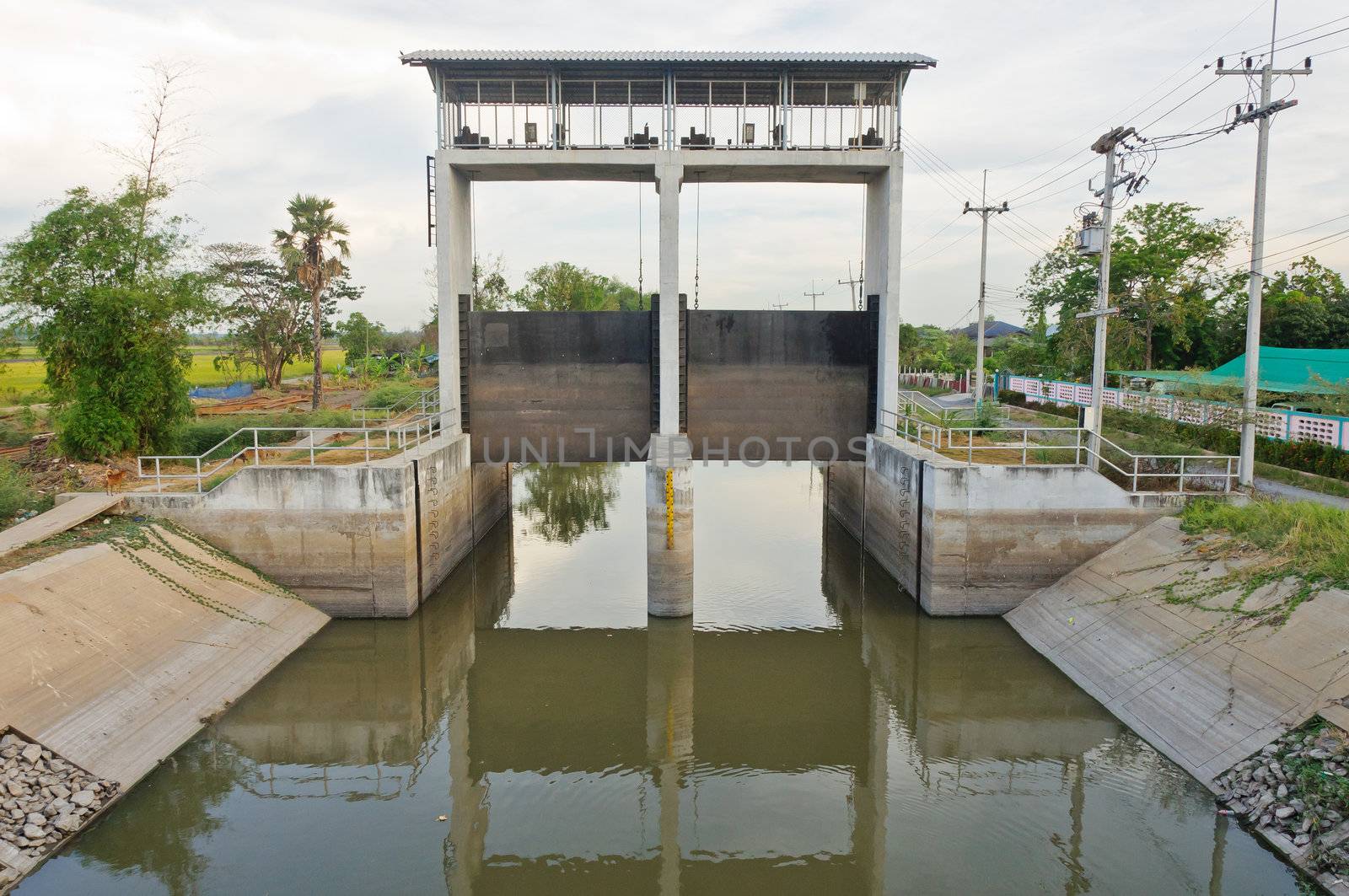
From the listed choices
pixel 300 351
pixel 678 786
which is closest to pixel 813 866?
pixel 678 786

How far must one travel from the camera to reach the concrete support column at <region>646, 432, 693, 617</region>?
17953 mm

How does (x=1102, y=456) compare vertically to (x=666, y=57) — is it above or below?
below

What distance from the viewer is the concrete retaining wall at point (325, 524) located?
686 inches

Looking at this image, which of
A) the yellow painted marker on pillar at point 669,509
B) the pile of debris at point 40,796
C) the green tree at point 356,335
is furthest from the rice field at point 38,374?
the pile of debris at point 40,796

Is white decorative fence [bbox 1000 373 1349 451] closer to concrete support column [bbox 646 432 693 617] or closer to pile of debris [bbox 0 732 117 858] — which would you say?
concrete support column [bbox 646 432 693 617]

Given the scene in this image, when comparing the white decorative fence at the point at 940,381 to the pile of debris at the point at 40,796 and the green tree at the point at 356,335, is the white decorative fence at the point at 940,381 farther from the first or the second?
the pile of debris at the point at 40,796

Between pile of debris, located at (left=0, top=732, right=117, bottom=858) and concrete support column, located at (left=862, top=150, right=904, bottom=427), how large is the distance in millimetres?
17113

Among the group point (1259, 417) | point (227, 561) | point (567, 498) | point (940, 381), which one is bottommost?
point (567, 498)

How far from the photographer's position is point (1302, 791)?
9.74m

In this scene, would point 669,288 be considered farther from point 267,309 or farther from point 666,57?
point 267,309

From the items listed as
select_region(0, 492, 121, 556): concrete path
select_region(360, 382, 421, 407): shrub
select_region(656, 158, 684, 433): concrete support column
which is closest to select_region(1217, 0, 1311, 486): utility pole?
select_region(656, 158, 684, 433): concrete support column

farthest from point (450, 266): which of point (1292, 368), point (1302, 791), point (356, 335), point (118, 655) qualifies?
point (356, 335)

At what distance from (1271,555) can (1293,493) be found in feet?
24.1

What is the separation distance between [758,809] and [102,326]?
18.6 metres
